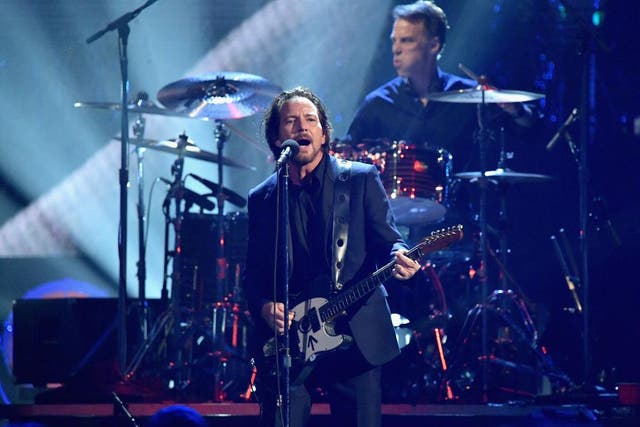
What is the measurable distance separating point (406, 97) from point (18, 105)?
4.43m

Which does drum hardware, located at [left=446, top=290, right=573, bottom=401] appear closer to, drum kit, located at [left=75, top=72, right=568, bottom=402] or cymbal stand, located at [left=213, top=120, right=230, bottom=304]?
drum kit, located at [left=75, top=72, right=568, bottom=402]

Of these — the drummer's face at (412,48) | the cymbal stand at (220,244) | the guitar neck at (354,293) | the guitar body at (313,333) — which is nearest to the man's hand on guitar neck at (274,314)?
the guitar body at (313,333)

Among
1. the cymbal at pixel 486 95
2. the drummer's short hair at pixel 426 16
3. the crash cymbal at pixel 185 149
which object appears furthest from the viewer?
the drummer's short hair at pixel 426 16

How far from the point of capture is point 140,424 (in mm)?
6254

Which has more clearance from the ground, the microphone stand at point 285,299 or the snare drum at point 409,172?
the snare drum at point 409,172

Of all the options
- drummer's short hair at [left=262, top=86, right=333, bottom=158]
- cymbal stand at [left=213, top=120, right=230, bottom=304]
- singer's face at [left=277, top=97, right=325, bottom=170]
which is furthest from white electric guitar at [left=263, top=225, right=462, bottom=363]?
cymbal stand at [left=213, top=120, right=230, bottom=304]

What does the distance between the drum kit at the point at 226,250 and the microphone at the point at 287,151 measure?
97.2 inches

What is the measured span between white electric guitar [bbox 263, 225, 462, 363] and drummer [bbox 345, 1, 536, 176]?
11.4 ft

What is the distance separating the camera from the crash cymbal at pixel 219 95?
7.56 metres

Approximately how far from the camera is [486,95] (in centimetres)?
712

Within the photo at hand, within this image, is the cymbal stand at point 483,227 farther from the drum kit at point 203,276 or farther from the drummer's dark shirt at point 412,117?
the drum kit at point 203,276

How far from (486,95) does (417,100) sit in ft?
3.88

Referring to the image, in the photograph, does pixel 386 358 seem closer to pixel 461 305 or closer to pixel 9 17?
pixel 461 305

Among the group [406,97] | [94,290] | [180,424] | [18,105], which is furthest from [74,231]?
[180,424]
